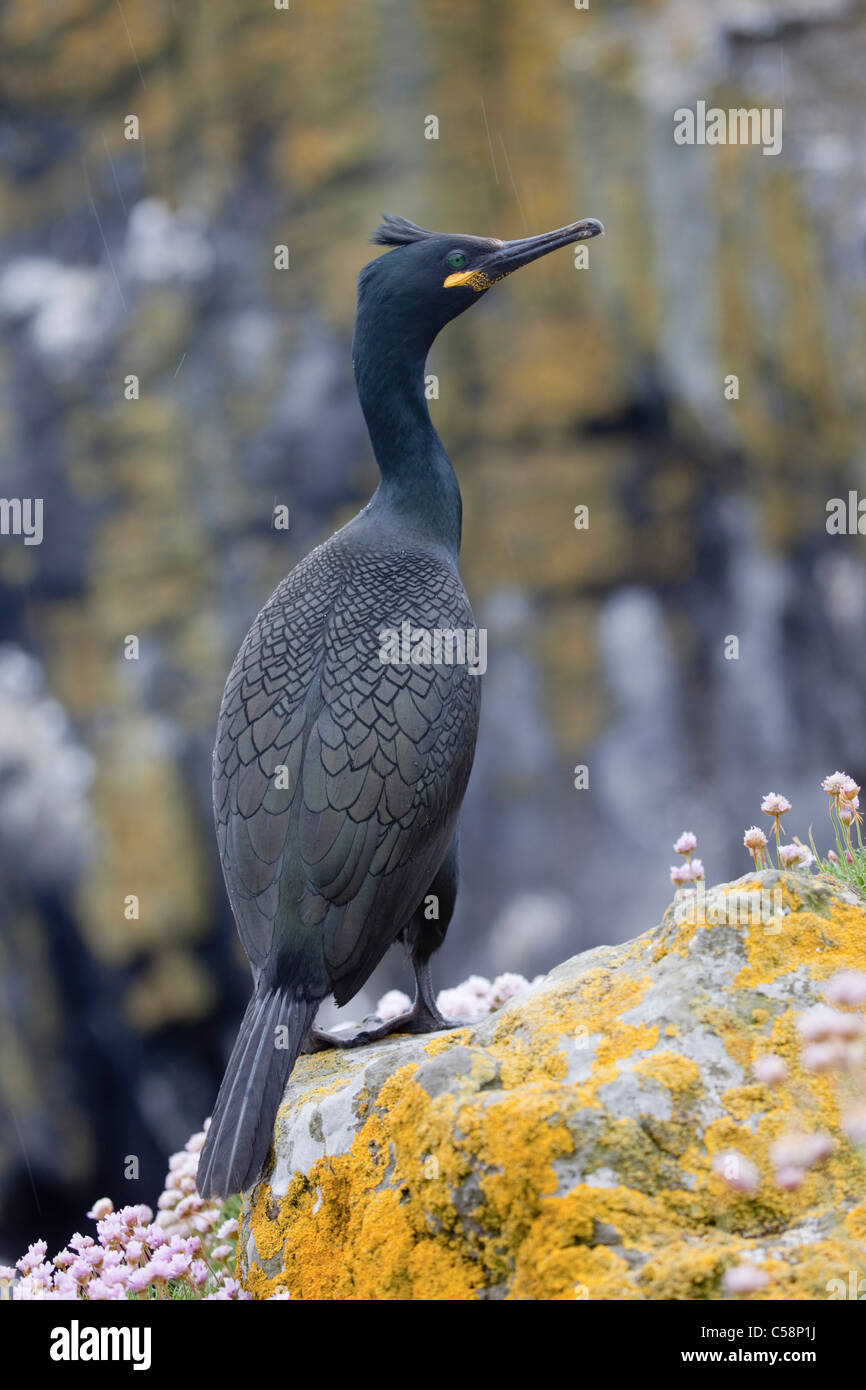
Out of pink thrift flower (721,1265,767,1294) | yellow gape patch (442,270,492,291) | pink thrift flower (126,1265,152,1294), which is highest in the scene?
yellow gape patch (442,270,492,291)

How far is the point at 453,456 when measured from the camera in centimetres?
1452

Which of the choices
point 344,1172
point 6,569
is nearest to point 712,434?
point 6,569

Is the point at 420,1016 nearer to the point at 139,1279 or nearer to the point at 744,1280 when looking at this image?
the point at 139,1279

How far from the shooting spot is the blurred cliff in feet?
44.7

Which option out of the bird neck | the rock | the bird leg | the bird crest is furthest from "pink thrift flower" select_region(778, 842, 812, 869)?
the bird crest

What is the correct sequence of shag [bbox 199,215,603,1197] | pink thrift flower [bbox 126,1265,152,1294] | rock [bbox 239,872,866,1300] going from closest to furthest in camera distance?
rock [bbox 239,872,866,1300], pink thrift flower [bbox 126,1265,152,1294], shag [bbox 199,215,603,1197]

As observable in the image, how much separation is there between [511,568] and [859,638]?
3849 mm

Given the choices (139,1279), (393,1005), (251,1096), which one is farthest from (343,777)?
(393,1005)

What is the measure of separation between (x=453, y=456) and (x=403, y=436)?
10.0m

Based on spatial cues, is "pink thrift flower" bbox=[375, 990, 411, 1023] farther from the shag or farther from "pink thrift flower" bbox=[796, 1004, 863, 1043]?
"pink thrift flower" bbox=[796, 1004, 863, 1043]

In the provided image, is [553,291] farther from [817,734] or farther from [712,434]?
[817,734]

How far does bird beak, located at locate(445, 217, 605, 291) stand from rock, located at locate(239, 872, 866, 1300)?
260 cm

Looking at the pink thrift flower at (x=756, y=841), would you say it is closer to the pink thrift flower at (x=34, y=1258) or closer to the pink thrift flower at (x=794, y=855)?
the pink thrift flower at (x=794, y=855)

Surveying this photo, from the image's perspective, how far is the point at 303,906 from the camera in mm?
3494
